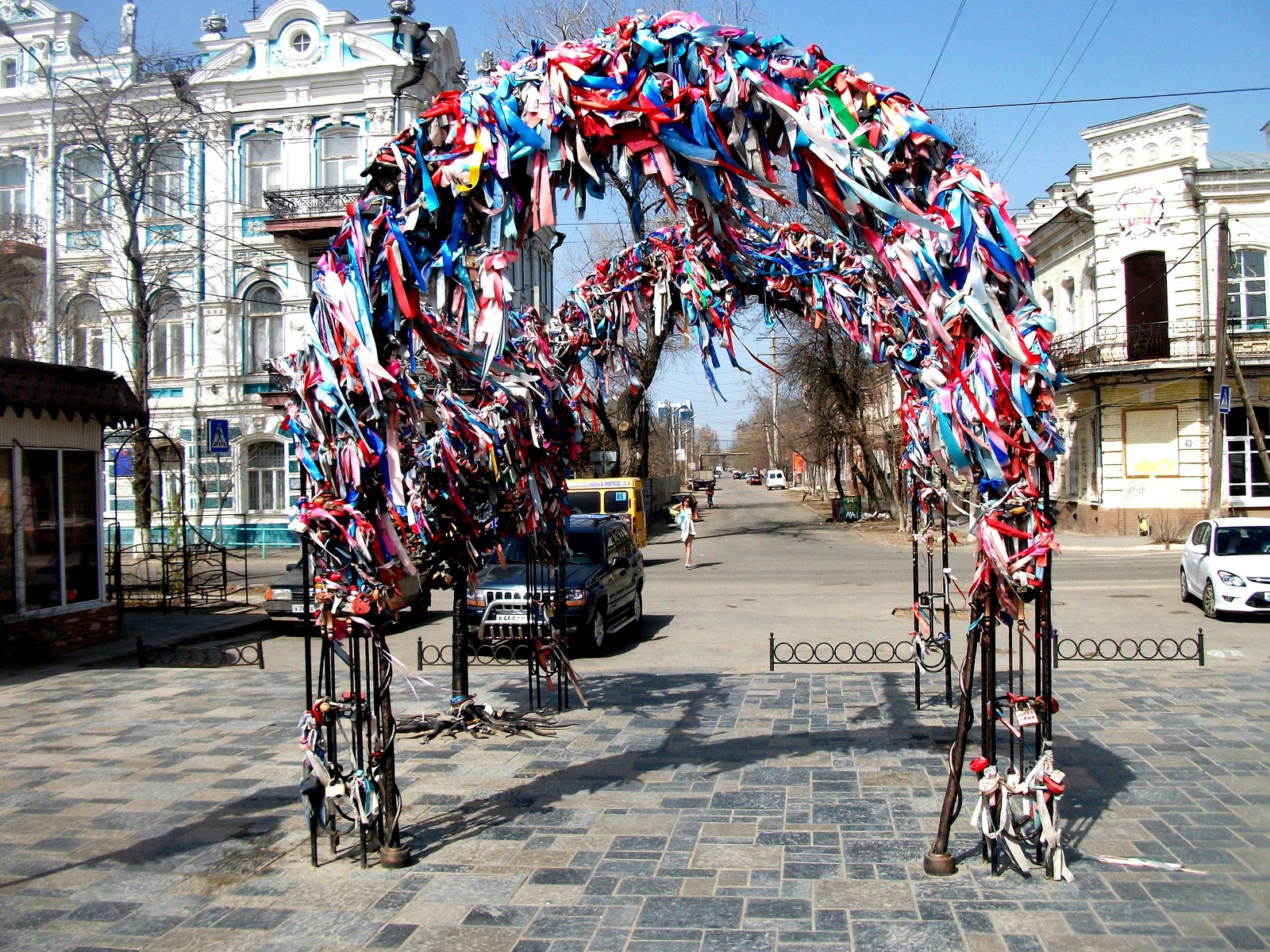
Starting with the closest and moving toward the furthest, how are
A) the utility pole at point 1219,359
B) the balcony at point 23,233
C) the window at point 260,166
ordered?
the utility pole at point 1219,359
the balcony at point 23,233
the window at point 260,166

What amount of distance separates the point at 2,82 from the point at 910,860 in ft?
107

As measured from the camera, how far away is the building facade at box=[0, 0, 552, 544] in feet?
89.8

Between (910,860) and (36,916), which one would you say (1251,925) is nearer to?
(910,860)

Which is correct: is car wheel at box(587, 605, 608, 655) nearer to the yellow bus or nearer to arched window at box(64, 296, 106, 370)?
the yellow bus

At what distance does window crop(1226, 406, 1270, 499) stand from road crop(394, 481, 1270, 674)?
3977 mm

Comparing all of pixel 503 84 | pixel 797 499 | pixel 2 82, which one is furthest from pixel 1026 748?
pixel 797 499

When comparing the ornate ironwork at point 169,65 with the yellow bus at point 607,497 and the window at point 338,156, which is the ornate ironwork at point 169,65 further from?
the yellow bus at point 607,497

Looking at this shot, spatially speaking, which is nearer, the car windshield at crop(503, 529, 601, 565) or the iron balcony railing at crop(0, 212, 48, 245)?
the car windshield at crop(503, 529, 601, 565)

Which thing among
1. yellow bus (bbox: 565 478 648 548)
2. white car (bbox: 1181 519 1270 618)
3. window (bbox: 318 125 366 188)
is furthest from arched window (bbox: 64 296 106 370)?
white car (bbox: 1181 519 1270 618)

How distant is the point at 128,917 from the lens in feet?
16.0

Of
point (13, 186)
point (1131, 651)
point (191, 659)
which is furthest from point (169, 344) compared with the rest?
point (1131, 651)

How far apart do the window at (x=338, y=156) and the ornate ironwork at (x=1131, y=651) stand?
22.9 meters

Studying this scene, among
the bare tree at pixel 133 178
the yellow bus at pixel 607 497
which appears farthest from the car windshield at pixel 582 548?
the bare tree at pixel 133 178

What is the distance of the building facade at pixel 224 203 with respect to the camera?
2738 cm
